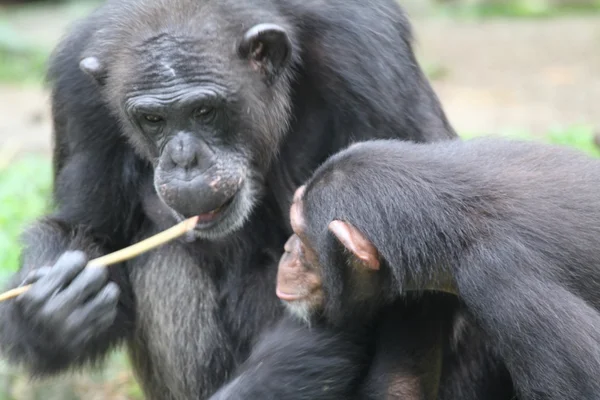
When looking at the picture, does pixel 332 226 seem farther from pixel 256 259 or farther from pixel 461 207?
pixel 256 259

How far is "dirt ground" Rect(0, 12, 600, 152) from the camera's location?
1149 cm

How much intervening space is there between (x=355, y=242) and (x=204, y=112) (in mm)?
1014

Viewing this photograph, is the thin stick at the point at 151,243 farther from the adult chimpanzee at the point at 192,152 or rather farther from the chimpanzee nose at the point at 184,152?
the chimpanzee nose at the point at 184,152

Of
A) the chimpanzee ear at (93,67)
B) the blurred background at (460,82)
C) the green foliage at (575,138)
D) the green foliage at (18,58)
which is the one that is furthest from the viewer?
the green foliage at (18,58)

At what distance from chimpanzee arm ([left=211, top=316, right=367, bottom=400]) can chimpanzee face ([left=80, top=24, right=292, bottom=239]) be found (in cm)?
66

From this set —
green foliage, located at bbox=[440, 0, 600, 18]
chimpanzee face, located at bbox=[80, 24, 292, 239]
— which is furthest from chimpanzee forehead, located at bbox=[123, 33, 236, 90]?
green foliage, located at bbox=[440, 0, 600, 18]

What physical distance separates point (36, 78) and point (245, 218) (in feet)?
35.9

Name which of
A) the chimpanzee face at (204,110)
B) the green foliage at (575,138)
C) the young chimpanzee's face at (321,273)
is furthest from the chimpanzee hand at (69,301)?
the green foliage at (575,138)

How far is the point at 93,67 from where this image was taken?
16.1ft

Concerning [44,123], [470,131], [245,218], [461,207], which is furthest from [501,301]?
[44,123]

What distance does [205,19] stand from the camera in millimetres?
4887

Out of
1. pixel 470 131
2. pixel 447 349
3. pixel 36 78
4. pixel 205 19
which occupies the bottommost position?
pixel 36 78

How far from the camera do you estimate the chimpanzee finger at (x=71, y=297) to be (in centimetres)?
456

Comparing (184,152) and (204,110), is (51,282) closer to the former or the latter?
(184,152)
